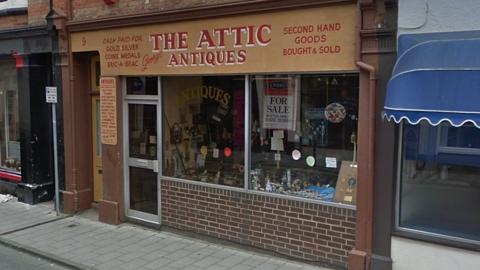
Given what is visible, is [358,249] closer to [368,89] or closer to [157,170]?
[368,89]

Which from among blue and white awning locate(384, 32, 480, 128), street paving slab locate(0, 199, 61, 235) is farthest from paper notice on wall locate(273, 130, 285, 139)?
street paving slab locate(0, 199, 61, 235)

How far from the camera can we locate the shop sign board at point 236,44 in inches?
232

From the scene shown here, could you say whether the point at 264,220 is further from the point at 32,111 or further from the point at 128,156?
the point at 32,111

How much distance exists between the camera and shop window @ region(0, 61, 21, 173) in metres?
10.9

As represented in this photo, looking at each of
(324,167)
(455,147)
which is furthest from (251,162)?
(455,147)

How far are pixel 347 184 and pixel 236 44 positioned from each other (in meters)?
2.43

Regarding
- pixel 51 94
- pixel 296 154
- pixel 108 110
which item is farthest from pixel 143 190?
pixel 296 154

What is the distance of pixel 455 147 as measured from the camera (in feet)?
17.6

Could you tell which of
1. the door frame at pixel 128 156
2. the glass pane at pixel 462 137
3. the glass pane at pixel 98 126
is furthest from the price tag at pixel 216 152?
the glass pane at pixel 462 137

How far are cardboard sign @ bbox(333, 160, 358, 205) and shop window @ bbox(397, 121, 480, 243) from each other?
0.65m

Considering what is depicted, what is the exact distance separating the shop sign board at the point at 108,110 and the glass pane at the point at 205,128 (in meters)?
1.06

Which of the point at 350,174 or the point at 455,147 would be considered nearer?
the point at 455,147

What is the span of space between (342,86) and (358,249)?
6.64ft

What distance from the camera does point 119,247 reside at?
729 cm
